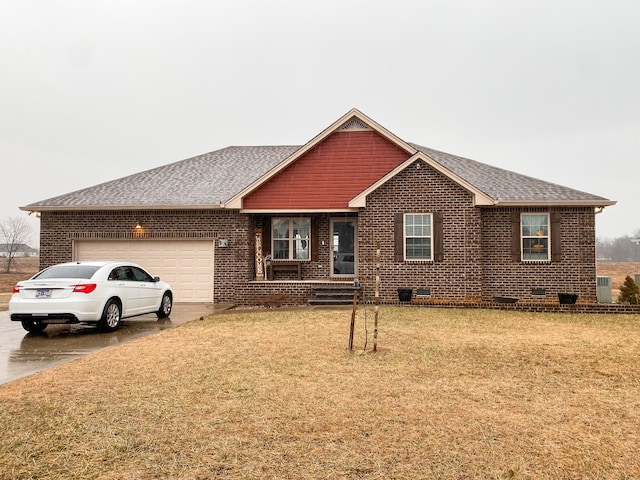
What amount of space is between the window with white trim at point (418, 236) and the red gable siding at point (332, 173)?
224 cm

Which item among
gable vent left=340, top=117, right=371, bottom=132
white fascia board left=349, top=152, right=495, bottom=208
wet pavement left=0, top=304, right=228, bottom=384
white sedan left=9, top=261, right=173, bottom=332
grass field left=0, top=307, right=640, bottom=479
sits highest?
gable vent left=340, top=117, right=371, bottom=132

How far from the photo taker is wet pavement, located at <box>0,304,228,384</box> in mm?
7047

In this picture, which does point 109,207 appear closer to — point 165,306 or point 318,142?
point 165,306

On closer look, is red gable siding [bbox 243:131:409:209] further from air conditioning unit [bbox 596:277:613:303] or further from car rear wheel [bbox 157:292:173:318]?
air conditioning unit [bbox 596:277:613:303]

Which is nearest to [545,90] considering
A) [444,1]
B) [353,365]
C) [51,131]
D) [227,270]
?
[444,1]

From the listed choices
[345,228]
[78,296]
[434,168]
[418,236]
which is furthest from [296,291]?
[78,296]

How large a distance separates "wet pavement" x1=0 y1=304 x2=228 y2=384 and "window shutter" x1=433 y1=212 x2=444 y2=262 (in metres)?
7.62

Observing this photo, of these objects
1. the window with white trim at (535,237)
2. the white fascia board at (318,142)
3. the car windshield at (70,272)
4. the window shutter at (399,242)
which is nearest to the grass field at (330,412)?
the car windshield at (70,272)

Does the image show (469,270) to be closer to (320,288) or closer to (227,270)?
(320,288)

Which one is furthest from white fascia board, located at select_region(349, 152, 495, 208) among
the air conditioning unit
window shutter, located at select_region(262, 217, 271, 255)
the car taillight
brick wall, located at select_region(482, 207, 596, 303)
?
the car taillight

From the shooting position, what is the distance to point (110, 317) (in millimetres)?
10125

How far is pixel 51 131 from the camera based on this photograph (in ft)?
189

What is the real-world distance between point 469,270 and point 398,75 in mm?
26533

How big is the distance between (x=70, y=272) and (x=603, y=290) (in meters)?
17.1
